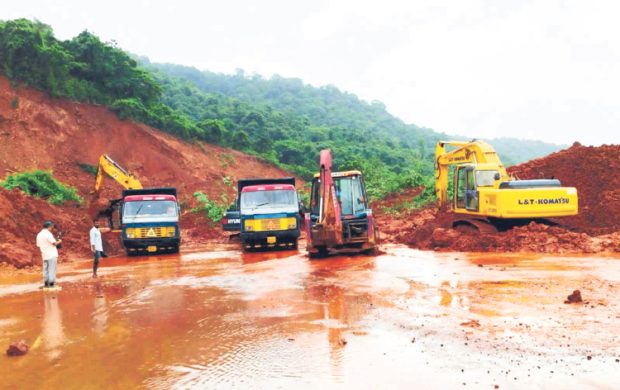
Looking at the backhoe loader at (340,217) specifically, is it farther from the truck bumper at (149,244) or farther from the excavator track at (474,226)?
the truck bumper at (149,244)

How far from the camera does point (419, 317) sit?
364 inches

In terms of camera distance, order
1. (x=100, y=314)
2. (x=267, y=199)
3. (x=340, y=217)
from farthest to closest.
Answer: (x=267, y=199), (x=340, y=217), (x=100, y=314)

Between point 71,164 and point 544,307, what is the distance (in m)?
34.8

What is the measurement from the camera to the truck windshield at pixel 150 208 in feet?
74.9

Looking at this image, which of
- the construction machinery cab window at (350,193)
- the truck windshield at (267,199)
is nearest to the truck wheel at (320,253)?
the construction machinery cab window at (350,193)

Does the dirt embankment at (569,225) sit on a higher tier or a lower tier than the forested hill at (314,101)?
lower

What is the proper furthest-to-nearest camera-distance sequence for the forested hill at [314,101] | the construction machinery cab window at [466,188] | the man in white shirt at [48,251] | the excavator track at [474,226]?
the forested hill at [314,101], the construction machinery cab window at [466,188], the excavator track at [474,226], the man in white shirt at [48,251]

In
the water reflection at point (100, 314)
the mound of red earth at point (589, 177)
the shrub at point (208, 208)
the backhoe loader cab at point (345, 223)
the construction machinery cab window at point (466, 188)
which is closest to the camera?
the water reflection at point (100, 314)

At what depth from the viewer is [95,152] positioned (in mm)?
40219

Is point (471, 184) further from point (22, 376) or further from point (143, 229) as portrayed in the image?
point (22, 376)

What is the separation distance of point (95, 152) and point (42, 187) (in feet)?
34.3

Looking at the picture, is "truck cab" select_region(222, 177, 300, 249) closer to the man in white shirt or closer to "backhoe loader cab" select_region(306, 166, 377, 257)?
"backhoe loader cab" select_region(306, 166, 377, 257)

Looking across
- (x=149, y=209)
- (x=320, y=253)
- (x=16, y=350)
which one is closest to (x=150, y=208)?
(x=149, y=209)

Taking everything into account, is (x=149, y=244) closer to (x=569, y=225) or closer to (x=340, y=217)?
(x=340, y=217)
